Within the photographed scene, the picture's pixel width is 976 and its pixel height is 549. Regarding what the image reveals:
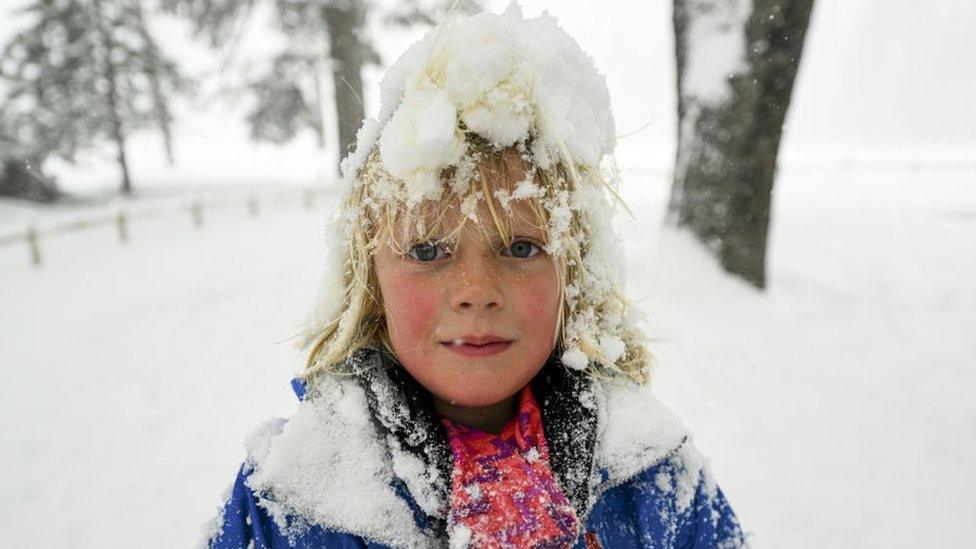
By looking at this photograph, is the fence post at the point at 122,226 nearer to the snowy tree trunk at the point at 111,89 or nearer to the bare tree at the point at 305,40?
the bare tree at the point at 305,40

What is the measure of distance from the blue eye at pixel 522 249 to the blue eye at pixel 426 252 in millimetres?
151

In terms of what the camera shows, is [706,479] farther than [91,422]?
No

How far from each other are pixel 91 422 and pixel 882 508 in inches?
200

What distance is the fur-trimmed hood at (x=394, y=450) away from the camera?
1.18 m

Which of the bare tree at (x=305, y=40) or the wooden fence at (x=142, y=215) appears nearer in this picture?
the bare tree at (x=305, y=40)

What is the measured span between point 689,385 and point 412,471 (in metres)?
3.26

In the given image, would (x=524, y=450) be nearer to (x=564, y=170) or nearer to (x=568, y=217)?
(x=568, y=217)

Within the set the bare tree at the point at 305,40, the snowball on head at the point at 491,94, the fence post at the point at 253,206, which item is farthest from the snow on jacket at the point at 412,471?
the fence post at the point at 253,206

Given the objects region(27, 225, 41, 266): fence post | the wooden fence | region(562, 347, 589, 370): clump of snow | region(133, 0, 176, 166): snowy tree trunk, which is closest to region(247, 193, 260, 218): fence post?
the wooden fence

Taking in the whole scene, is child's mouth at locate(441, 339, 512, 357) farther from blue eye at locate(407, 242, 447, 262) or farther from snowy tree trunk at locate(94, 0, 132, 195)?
snowy tree trunk at locate(94, 0, 132, 195)

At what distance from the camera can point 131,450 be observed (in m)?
3.69

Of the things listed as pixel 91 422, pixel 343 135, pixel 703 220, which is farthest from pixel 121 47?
pixel 703 220

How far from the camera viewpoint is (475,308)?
1.21 m

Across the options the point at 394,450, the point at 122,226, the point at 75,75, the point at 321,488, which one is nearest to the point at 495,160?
Result: the point at 394,450
